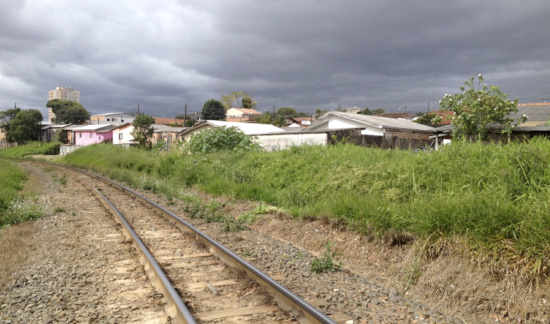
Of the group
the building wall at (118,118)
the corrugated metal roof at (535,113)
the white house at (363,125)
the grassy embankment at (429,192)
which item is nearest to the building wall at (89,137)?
the building wall at (118,118)

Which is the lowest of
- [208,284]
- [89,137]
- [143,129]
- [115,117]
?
[208,284]

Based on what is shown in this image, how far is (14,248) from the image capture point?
7332mm

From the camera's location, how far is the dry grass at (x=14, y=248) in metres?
6.02

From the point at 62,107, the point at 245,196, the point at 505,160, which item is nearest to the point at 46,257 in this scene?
the point at 245,196

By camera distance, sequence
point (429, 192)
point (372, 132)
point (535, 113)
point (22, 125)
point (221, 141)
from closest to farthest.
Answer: point (429, 192), point (535, 113), point (221, 141), point (372, 132), point (22, 125)

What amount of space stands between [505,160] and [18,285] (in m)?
7.79

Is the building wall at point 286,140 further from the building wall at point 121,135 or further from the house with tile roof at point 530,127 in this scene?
the building wall at point 121,135

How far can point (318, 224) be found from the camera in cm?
811

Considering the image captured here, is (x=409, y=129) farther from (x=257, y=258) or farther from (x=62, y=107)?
(x=62, y=107)

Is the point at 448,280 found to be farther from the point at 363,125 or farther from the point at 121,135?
the point at 121,135

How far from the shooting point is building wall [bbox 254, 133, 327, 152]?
1875 cm

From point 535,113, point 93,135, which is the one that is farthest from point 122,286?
point 93,135

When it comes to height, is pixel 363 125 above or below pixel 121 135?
above

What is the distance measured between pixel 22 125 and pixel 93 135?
1140cm
